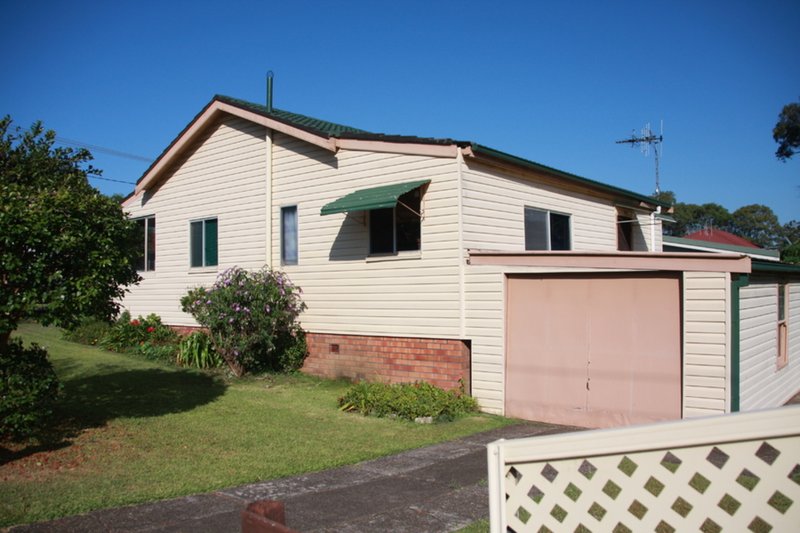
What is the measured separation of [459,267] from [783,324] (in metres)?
5.96

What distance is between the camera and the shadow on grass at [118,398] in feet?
→ 27.9

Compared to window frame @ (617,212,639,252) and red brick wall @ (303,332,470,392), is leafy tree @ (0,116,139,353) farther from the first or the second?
window frame @ (617,212,639,252)

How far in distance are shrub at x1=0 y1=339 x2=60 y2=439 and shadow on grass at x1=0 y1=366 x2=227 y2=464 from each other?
44 cm

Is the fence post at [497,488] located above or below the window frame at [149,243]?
below

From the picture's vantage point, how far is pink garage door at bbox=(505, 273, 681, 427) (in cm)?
899

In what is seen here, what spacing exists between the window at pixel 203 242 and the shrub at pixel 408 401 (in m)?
6.60

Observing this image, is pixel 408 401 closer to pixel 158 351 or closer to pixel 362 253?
pixel 362 253

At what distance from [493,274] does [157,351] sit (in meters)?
9.08

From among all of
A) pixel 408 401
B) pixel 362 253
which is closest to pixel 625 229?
pixel 362 253

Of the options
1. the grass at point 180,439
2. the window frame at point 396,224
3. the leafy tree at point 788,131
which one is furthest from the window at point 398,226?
the leafy tree at point 788,131

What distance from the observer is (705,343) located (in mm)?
8516

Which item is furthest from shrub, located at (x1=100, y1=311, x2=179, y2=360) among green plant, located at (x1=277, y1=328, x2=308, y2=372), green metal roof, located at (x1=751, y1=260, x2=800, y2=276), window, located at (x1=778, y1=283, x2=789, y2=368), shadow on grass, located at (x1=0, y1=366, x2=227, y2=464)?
window, located at (x1=778, y1=283, x2=789, y2=368)

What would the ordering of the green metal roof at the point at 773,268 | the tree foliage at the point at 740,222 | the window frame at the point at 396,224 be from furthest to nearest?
the tree foliage at the point at 740,222, the window frame at the point at 396,224, the green metal roof at the point at 773,268

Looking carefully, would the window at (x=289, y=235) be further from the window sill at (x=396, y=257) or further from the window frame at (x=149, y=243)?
the window frame at (x=149, y=243)
